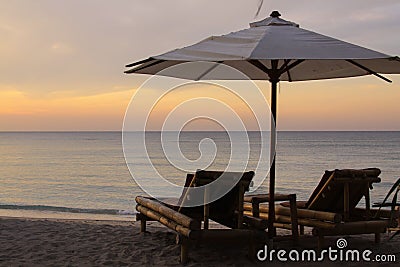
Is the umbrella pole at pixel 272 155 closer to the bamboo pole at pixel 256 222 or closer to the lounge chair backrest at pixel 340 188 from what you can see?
the bamboo pole at pixel 256 222

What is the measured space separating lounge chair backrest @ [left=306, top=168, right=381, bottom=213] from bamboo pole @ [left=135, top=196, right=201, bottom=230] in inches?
58.8

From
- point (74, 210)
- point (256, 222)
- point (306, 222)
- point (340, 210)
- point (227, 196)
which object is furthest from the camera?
point (74, 210)

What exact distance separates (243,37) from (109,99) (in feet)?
74.7

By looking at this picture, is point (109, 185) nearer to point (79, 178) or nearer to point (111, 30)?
point (79, 178)

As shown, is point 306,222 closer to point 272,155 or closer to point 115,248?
point 272,155

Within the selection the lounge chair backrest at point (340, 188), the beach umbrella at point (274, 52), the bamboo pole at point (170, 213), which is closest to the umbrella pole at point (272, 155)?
the beach umbrella at point (274, 52)

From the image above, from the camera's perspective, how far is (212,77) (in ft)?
20.1

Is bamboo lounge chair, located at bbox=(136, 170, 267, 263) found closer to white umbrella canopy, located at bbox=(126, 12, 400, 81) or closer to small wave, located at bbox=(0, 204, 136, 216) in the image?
white umbrella canopy, located at bbox=(126, 12, 400, 81)

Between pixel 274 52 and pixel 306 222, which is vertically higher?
pixel 274 52

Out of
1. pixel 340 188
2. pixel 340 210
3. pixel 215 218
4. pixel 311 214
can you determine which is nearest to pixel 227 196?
pixel 215 218

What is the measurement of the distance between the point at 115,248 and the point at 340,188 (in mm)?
2456

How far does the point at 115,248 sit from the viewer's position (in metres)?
5.38

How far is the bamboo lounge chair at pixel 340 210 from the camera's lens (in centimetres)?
506

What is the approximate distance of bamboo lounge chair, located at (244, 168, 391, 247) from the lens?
506cm
